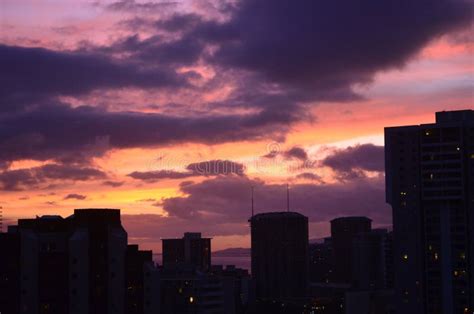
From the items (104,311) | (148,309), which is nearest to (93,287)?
(104,311)

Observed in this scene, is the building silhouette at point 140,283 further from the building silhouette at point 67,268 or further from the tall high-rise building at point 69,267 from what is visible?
the tall high-rise building at point 69,267

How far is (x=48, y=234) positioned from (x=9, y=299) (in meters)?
11.7

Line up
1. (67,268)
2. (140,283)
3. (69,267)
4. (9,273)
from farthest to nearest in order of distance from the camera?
(140,283) → (69,267) → (67,268) → (9,273)

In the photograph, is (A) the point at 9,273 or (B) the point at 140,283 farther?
(B) the point at 140,283

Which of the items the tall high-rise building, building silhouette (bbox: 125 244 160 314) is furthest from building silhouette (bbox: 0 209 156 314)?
building silhouette (bbox: 125 244 160 314)

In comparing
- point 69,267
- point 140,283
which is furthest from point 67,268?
point 140,283

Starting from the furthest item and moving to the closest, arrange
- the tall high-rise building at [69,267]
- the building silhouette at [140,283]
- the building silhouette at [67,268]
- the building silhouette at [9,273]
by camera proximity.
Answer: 1. the building silhouette at [140,283]
2. the tall high-rise building at [69,267]
3. the building silhouette at [67,268]
4. the building silhouette at [9,273]

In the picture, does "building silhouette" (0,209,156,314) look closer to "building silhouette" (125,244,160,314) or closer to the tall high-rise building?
the tall high-rise building

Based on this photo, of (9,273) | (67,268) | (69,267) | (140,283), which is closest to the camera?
(9,273)

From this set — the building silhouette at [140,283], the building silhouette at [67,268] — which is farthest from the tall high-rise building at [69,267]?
the building silhouette at [140,283]

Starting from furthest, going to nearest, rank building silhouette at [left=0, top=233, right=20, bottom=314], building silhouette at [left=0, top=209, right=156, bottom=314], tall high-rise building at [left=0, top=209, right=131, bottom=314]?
tall high-rise building at [left=0, top=209, right=131, bottom=314]
building silhouette at [left=0, top=209, right=156, bottom=314]
building silhouette at [left=0, top=233, right=20, bottom=314]

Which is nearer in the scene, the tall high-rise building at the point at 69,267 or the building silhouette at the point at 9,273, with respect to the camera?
the building silhouette at the point at 9,273

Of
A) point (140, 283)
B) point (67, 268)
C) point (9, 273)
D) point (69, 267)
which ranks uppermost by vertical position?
point (69, 267)

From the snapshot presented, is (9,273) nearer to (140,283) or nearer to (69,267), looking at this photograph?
(69,267)
